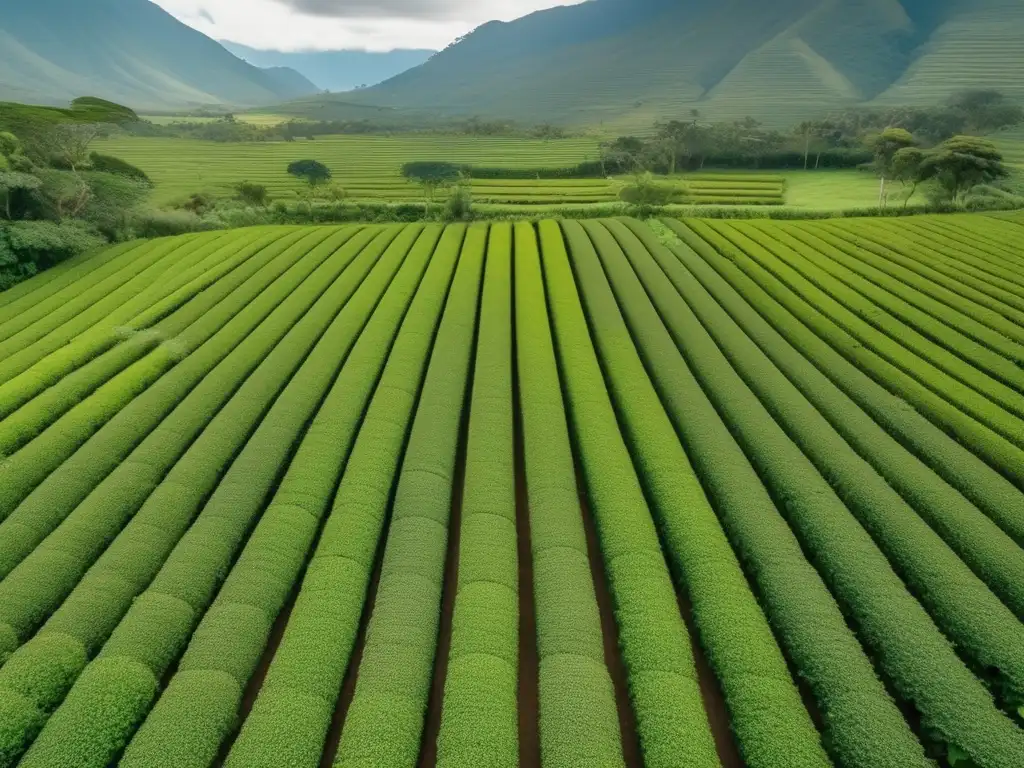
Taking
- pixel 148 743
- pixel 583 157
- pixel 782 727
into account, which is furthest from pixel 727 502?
pixel 583 157

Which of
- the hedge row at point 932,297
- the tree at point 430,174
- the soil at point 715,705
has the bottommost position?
the soil at point 715,705

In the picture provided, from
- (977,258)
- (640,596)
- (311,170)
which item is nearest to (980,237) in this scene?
(977,258)

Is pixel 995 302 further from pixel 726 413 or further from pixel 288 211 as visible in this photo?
pixel 288 211

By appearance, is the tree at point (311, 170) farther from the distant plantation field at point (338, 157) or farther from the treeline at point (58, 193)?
the treeline at point (58, 193)

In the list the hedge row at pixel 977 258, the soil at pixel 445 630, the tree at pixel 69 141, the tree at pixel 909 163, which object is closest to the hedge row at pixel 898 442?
the soil at pixel 445 630

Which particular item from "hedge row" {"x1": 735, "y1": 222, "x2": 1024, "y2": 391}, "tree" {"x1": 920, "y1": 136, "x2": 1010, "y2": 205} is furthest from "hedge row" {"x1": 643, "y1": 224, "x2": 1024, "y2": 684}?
"tree" {"x1": 920, "y1": 136, "x2": 1010, "y2": 205}

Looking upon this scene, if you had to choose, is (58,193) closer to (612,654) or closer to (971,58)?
(612,654)
